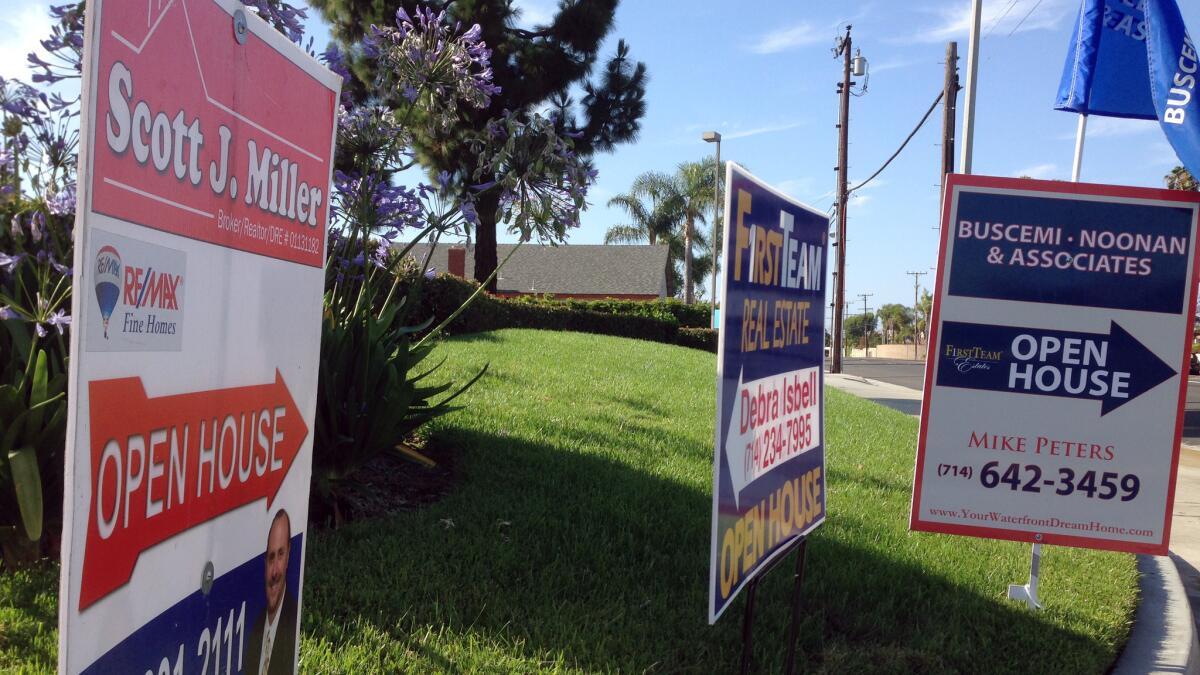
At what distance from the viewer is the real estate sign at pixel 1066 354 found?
4734 mm

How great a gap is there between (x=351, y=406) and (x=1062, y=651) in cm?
352

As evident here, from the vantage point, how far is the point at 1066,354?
480cm

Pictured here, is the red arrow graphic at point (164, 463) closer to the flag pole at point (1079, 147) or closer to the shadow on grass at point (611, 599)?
the shadow on grass at point (611, 599)

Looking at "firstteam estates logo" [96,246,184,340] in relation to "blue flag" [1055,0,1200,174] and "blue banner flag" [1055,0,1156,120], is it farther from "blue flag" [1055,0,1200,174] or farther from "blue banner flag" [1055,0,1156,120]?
"blue banner flag" [1055,0,1156,120]

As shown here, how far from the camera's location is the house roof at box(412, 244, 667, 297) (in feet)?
184

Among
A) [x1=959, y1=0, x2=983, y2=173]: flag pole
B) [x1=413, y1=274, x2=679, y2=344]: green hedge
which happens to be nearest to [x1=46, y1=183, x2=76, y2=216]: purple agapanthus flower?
[x1=413, y1=274, x2=679, y2=344]: green hedge

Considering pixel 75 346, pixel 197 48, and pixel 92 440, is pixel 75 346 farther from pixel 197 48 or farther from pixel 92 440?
pixel 197 48

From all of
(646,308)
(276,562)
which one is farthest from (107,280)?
(646,308)

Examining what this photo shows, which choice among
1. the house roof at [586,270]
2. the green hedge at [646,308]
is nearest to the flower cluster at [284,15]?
the green hedge at [646,308]

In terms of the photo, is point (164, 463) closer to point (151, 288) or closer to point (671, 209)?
point (151, 288)

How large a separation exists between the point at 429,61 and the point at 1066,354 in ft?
11.8

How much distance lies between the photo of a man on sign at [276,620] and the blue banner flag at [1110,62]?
5.00 metres

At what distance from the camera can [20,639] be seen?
10.7 feet

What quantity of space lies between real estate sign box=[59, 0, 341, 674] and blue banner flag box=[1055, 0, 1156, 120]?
4683 mm
